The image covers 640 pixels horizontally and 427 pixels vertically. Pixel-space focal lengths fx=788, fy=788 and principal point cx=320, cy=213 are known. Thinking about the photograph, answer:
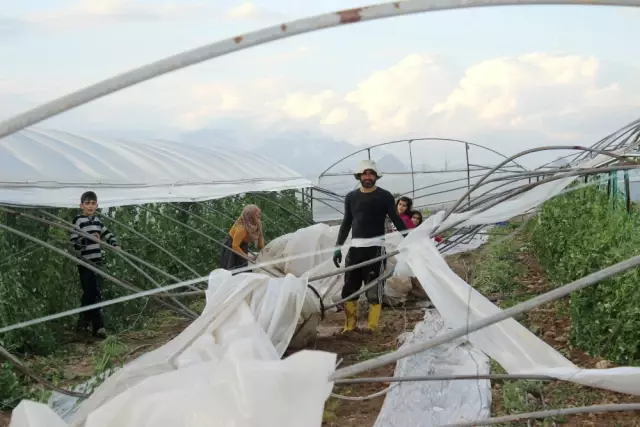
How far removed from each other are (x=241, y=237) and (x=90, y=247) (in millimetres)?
1260

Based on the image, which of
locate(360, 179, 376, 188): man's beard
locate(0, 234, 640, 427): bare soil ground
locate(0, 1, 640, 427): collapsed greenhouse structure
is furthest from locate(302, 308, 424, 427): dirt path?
locate(360, 179, 376, 188): man's beard

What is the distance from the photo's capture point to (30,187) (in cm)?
586

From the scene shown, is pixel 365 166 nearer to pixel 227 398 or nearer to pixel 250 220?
pixel 250 220

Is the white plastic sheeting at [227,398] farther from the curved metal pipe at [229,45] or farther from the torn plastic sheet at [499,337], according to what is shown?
the curved metal pipe at [229,45]

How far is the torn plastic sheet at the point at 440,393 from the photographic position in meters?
4.19

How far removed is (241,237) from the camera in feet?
22.4

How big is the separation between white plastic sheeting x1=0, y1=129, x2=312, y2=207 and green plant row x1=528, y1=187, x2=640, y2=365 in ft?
12.3

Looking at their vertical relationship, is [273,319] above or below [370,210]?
below

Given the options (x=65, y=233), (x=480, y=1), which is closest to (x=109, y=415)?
(x=480, y=1)

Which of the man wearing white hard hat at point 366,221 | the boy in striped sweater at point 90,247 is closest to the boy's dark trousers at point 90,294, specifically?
the boy in striped sweater at point 90,247

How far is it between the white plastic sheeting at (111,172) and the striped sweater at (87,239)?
0.72 feet

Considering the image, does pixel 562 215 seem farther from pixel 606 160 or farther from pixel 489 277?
pixel 606 160

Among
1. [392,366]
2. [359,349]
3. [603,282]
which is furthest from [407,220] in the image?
[603,282]

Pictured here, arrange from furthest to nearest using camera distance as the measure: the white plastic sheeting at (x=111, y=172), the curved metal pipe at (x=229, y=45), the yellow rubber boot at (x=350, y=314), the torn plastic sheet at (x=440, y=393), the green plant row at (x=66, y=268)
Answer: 1. the yellow rubber boot at (x=350, y=314)
2. the green plant row at (x=66, y=268)
3. the white plastic sheeting at (x=111, y=172)
4. the torn plastic sheet at (x=440, y=393)
5. the curved metal pipe at (x=229, y=45)
